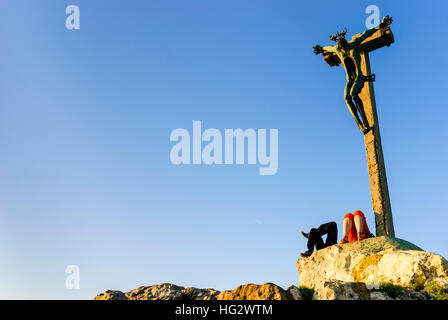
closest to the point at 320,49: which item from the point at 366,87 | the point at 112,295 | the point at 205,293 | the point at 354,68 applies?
the point at 354,68

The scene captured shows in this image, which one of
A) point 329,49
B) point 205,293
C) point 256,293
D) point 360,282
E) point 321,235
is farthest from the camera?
point 329,49

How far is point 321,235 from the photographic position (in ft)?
29.5

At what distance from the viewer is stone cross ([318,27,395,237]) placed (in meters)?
9.03

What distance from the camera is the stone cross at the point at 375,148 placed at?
29.6 feet

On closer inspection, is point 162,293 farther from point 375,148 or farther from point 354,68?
point 354,68

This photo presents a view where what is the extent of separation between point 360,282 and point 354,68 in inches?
225

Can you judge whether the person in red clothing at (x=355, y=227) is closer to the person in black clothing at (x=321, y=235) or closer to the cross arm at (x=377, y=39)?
the person in black clothing at (x=321, y=235)

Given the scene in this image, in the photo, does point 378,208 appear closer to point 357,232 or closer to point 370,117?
point 357,232

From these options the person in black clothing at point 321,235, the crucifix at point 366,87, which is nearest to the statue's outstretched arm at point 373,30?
the crucifix at point 366,87

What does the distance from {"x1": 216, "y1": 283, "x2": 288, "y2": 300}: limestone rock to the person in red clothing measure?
317 centimetres
